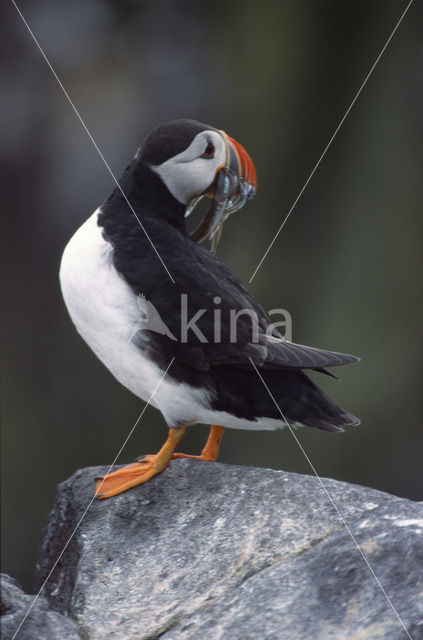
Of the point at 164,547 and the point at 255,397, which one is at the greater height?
the point at 255,397

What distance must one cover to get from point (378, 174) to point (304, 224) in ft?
1.63

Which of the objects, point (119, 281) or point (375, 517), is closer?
point (375, 517)

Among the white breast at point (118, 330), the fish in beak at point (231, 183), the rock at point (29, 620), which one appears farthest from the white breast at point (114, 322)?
the rock at point (29, 620)

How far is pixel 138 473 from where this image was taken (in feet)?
8.01

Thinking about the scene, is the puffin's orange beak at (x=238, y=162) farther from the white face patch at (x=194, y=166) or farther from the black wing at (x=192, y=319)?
the black wing at (x=192, y=319)

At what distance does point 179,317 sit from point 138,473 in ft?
1.73

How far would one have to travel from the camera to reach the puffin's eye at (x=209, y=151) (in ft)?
7.72

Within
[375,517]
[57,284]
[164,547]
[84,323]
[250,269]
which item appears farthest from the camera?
[57,284]

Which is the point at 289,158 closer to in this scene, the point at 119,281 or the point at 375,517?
the point at 119,281

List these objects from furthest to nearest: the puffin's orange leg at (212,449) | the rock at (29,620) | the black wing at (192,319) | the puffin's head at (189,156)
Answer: the puffin's orange leg at (212,449) → the puffin's head at (189,156) → the black wing at (192,319) → the rock at (29,620)

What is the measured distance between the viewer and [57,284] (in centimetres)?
462

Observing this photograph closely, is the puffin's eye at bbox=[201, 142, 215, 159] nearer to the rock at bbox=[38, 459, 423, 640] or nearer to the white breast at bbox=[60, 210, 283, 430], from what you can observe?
the white breast at bbox=[60, 210, 283, 430]

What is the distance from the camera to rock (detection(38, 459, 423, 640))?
5.60ft

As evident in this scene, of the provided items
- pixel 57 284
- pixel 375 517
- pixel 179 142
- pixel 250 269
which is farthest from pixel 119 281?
pixel 57 284
